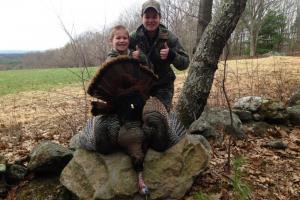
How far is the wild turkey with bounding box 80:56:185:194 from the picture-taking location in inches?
155

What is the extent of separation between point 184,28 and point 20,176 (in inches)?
203

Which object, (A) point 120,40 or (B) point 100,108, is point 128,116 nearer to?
(B) point 100,108

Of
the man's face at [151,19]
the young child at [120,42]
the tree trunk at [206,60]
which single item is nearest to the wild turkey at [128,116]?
the young child at [120,42]

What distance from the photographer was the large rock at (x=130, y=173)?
409 cm

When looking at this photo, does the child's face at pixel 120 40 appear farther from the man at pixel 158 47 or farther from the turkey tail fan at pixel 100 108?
the turkey tail fan at pixel 100 108

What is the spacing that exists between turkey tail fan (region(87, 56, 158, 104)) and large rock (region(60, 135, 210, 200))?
0.77 m

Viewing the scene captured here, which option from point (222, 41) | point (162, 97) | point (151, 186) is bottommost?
point (151, 186)

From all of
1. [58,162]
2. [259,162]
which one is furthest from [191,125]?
[58,162]

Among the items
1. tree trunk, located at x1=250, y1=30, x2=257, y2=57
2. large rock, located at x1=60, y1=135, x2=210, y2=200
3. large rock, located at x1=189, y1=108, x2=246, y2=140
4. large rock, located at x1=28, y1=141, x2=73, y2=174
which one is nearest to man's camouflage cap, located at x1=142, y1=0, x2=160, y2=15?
large rock, located at x1=60, y1=135, x2=210, y2=200

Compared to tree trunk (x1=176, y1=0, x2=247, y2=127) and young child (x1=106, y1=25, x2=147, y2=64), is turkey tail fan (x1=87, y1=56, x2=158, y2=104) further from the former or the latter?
tree trunk (x1=176, y1=0, x2=247, y2=127)

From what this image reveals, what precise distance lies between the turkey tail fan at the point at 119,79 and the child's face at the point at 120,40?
326mm

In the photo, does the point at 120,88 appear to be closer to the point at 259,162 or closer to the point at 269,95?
the point at 259,162

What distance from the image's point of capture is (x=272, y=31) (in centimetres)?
4091

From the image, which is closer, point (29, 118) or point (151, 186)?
point (151, 186)
